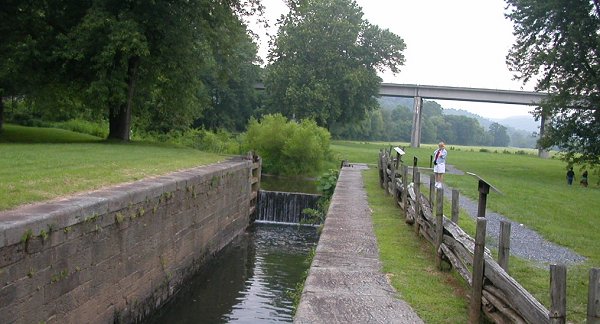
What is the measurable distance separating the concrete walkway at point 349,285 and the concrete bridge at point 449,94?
5003 cm

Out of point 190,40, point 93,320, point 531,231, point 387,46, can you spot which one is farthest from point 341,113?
→ point 93,320

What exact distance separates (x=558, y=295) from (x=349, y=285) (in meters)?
3.25

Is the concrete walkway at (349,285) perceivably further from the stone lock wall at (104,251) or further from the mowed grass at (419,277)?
the stone lock wall at (104,251)

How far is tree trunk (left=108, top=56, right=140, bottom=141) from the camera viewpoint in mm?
22531

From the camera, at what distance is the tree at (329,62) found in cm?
4881

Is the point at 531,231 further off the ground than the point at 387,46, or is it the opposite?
the point at 387,46

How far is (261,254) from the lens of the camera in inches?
669

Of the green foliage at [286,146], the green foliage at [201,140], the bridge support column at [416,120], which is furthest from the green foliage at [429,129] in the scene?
the green foliage at [286,146]

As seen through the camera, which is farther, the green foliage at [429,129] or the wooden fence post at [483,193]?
the green foliage at [429,129]

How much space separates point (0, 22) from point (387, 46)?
3813cm

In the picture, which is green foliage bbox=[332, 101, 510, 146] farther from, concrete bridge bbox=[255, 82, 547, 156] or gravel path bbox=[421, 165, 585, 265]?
gravel path bbox=[421, 165, 585, 265]

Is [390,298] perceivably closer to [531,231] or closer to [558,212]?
[531,231]

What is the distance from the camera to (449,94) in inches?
2324

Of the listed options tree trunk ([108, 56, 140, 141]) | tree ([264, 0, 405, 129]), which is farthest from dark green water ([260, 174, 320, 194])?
tree ([264, 0, 405, 129])
